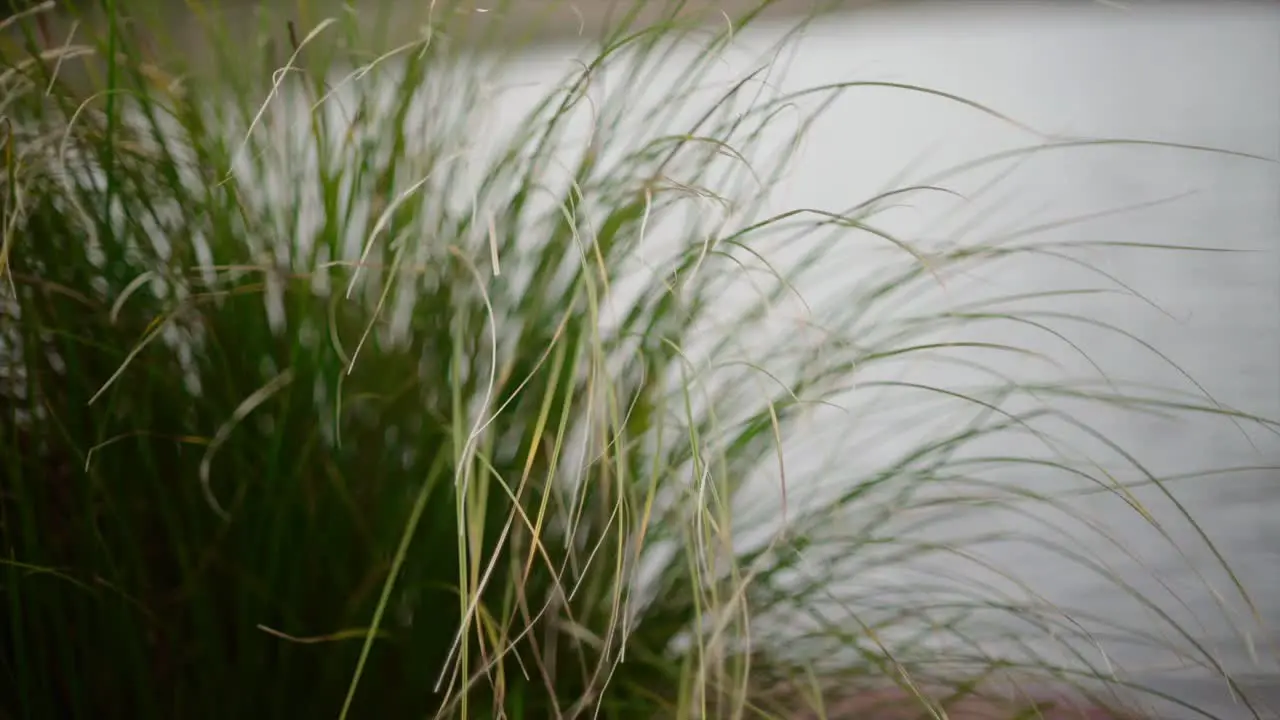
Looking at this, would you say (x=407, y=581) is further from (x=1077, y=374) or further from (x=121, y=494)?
(x=1077, y=374)

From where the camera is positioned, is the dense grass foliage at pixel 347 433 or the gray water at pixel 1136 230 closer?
the dense grass foliage at pixel 347 433

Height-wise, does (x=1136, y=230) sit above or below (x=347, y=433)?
above

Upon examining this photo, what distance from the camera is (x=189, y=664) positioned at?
0.43 m

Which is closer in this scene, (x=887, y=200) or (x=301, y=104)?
(x=887, y=200)

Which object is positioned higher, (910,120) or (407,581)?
(910,120)

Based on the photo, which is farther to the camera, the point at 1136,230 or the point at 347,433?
the point at 1136,230

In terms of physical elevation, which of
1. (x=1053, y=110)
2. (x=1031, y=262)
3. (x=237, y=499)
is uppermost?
(x=1053, y=110)

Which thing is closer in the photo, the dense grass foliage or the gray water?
the dense grass foliage

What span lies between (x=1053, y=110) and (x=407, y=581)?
567mm

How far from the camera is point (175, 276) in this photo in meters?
0.42

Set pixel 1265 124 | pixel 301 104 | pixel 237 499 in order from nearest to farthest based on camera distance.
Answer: pixel 237 499 → pixel 1265 124 → pixel 301 104

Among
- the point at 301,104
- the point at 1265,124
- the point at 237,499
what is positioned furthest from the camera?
the point at 301,104

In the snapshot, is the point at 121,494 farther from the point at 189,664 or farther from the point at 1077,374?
the point at 1077,374

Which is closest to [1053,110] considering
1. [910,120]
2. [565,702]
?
[910,120]
